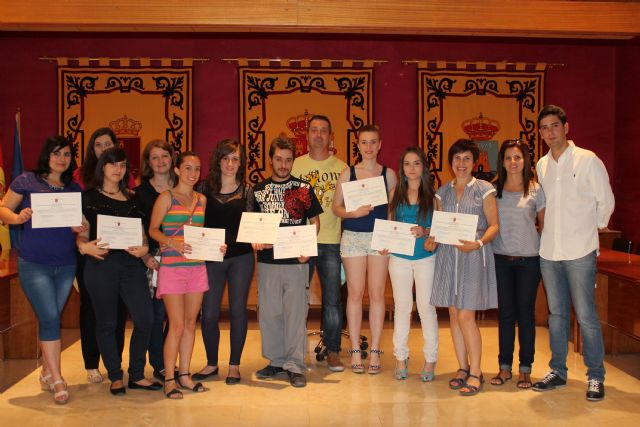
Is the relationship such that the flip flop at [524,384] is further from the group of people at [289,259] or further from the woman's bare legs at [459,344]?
the woman's bare legs at [459,344]

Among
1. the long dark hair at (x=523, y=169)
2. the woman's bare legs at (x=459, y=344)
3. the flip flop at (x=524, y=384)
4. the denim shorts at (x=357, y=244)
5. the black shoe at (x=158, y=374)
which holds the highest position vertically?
the long dark hair at (x=523, y=169)

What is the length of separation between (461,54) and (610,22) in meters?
2.40

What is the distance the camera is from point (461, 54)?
776cm

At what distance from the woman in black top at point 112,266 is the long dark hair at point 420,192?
1.55 m

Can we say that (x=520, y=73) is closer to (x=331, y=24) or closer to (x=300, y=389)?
(x=331, y=24)

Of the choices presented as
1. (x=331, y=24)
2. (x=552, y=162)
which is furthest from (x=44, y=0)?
(x=552, y=162)

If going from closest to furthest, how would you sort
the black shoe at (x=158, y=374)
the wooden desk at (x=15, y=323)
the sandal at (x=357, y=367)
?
the black shoe at (x=158, y=374) → the sandal at (x=357, y=367) → the wooden desk at (x=15, y=323)

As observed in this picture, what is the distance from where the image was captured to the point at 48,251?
3756 mm

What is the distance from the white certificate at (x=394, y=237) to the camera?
4027mm

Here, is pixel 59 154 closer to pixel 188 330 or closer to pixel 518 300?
pixel 188 330

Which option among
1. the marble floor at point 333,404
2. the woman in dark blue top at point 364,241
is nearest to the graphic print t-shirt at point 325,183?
the woman in dark blue top at point 364,241

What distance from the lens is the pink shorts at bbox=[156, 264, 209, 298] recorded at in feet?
12.4

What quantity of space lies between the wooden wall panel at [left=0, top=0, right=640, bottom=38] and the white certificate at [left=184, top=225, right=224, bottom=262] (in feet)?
7.46

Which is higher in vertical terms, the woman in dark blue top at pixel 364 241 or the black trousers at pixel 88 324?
the woman in dark blue top at pixel 364 241
